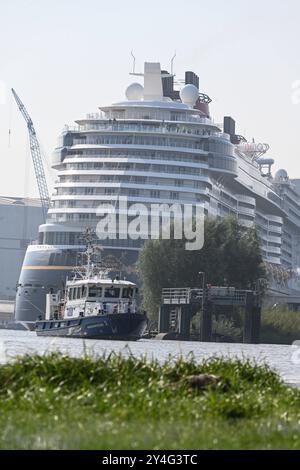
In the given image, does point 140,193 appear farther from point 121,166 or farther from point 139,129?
point 139,129

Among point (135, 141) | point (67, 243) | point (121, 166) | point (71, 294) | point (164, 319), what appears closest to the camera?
point (71, 294)

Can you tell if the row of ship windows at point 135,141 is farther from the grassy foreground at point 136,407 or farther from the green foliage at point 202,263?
the grassy foreground at point 136,407

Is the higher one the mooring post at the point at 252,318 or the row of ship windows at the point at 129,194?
the row of ship windows at the point at 129,194

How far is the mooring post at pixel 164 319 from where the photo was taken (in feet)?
358

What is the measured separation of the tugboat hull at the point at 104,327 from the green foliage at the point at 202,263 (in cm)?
1860

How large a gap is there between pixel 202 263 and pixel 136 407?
304 ft

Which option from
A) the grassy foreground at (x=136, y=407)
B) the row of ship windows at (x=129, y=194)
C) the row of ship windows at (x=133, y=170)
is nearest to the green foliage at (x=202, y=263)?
the row of ship windows at (x=129, y=194)

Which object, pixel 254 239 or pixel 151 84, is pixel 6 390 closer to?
pixel 254 239

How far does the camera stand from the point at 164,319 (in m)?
110

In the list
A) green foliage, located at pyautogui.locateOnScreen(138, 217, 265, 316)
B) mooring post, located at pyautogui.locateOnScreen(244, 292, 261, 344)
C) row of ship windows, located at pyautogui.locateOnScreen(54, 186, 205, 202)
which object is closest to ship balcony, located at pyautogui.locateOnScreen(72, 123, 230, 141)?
row of ship windows, located at pyautogui.locateOnScreen(54, 186, 205, 202)

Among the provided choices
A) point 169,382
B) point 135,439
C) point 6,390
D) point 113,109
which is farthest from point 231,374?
point 113,109

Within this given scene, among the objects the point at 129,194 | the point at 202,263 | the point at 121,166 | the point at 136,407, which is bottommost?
the point at 136,407

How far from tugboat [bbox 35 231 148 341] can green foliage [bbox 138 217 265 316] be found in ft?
58.6

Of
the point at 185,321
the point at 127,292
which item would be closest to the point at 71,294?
the point at 127,292
